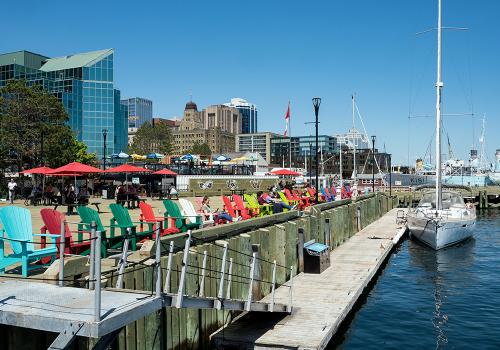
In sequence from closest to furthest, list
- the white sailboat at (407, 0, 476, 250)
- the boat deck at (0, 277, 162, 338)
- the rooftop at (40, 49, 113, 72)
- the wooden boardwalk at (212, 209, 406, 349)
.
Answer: the boat deck at (0, 277, 162, 338) → the wooden boardwalk at (212, 209, 406, 349) → the white sailboat at (407, 0, 476, 250) → the rooftop at (40, 49, 113, 72)

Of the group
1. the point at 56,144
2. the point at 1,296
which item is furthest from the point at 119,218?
the point at 56,144

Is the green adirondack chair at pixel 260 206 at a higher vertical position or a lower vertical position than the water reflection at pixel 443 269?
higher

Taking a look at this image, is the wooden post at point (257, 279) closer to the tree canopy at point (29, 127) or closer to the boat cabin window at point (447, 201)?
the boat cabin window at point (447, 201)

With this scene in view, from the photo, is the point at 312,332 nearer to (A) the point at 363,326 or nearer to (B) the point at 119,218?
(A) the point at 363,326

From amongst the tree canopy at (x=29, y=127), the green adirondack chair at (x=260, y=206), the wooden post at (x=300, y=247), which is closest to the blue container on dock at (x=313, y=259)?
the wooden post at (x=300, y=247)

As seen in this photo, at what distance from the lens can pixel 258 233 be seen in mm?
14086

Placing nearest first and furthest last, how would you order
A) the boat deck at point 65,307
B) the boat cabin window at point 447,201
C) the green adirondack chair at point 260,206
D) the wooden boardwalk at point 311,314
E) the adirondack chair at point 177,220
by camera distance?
the boat deck at point 65,307 < the wooden boardwalk at point 311,314 < the adirondack chair at point 177,220 < the green adirondack chair at point 260,206 < the boat cabin window at point 447,201

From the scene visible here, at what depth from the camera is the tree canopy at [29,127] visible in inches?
1702

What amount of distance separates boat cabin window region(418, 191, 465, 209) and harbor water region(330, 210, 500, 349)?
5.23 metres

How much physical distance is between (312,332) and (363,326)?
4105 mm

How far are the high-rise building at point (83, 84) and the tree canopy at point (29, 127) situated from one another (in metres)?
55.6

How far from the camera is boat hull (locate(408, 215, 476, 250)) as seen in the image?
2839 centimetres

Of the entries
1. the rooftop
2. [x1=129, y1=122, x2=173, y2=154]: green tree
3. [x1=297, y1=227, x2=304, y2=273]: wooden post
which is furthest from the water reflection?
[x1=129, y1=122, x2=173, y2=154]: green tree

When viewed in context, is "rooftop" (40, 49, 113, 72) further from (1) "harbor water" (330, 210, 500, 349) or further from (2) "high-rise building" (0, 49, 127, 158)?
(1) "harbor water" (330, 210, 500, 349)
